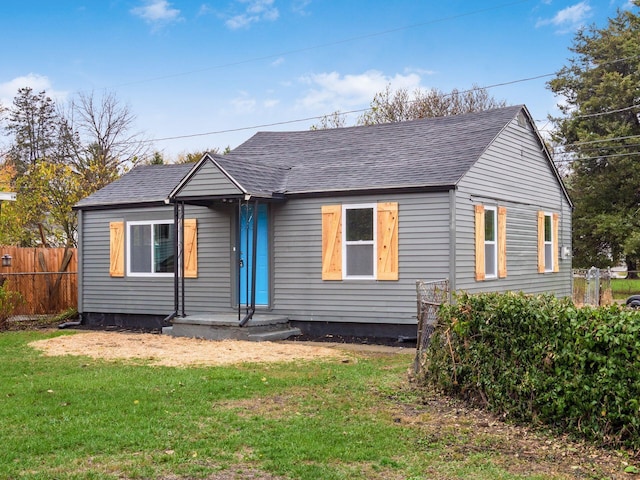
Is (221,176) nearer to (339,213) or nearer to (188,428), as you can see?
(339,213)

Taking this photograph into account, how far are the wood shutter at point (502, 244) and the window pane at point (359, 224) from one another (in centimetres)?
282

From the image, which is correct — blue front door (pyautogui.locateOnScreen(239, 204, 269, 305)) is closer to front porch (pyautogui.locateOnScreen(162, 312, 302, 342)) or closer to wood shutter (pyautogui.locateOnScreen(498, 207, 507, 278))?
front porch (pyautogui.locateOnScreen(162, 312, 302, 342))

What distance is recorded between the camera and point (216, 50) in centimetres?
2430

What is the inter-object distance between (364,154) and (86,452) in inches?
393

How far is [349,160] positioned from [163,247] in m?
4.40

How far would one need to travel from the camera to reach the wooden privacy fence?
1675 cm

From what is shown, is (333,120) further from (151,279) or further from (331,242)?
(331,242)

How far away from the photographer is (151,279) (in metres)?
15.1

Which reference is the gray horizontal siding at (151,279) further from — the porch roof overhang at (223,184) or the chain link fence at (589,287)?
the chain link fence at (589,287)

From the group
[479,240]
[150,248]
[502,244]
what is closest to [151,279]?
[150,248]

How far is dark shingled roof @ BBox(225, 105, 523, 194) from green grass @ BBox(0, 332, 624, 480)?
466cm

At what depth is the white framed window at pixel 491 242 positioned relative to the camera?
43.8 feet

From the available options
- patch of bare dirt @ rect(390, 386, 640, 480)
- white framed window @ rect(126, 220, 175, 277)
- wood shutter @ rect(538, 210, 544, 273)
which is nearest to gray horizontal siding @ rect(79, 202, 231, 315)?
white framed window @ rect(126, 220, 175, 277)

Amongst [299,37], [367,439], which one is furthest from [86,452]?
[299,37]
